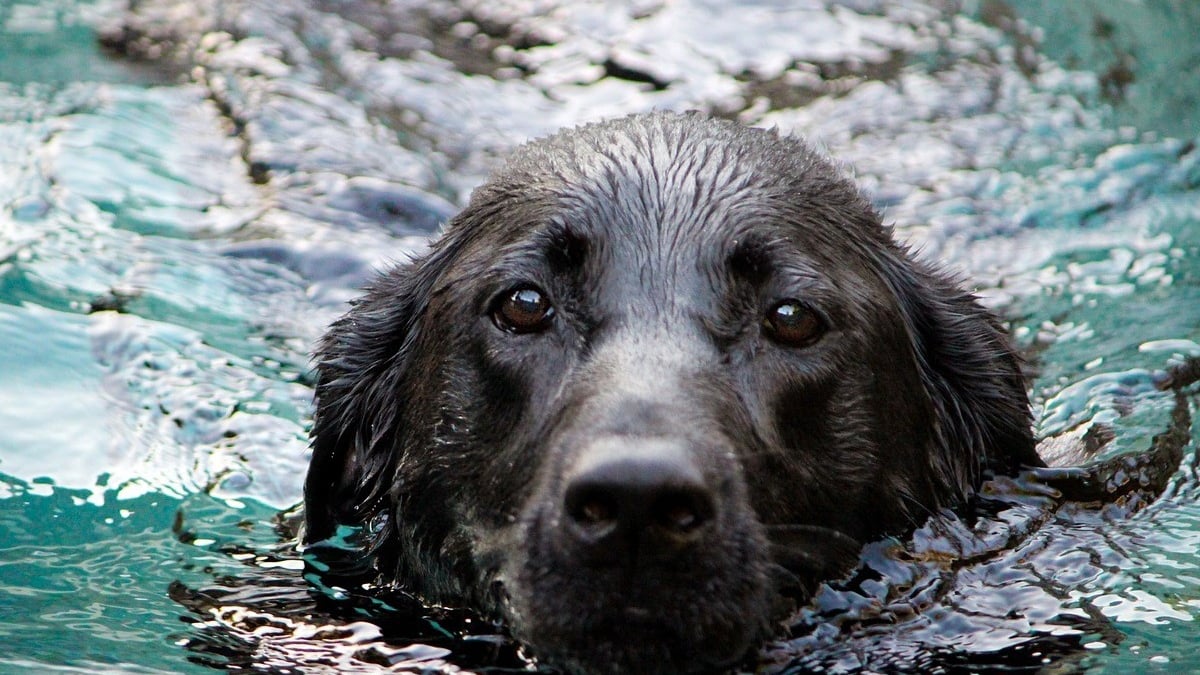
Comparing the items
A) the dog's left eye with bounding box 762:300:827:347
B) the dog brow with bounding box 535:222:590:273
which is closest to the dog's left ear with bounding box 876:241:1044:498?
the dog's left eye with bounding box 762:300:827:347

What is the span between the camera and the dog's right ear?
496 cm

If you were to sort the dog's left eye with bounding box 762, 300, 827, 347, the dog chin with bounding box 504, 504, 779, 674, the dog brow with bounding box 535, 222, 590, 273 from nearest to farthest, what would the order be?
the dog chin with bounding box 504, 504, 779, 674
the dog's left eye with bounding box 762, 300, 827, 347
the dog brow with bounding box 535, 222, 590, 273

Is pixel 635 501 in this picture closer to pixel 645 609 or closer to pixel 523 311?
pixel 645 609

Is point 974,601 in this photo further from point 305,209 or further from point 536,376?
point 305,209

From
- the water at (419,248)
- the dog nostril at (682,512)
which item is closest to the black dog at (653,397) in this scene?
the dog nostril at (682,512)

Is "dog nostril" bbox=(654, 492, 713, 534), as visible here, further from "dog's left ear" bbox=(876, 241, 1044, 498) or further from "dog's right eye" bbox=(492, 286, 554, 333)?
"dog's left ear" bbox=(876, 241, 1044, 498)

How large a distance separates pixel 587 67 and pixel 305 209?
6.89ft

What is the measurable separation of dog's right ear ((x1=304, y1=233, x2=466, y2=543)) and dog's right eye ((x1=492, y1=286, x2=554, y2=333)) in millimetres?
628

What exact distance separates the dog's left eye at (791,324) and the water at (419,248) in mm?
658

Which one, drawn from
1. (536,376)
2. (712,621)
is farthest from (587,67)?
(712,621)

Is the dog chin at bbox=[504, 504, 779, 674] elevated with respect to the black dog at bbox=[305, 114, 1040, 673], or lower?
lower

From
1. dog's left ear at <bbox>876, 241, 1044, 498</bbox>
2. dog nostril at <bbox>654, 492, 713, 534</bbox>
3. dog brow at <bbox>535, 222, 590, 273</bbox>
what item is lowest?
dog nostril at <bbox>654, 492, 713, 534</bbox>

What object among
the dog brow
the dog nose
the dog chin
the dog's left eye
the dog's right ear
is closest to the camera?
the dog nose

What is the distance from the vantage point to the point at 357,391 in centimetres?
508
